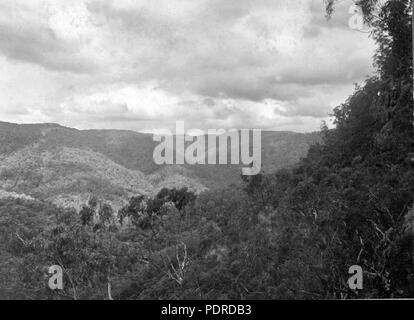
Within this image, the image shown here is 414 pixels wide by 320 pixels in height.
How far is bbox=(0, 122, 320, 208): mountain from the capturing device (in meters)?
8.71

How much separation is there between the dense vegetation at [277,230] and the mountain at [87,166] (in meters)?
0.41

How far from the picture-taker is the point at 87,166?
1121cm

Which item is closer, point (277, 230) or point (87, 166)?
point (277, 230)

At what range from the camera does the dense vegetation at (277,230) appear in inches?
200

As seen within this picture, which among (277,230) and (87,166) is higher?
(87,166)

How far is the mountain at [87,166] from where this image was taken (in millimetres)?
8711

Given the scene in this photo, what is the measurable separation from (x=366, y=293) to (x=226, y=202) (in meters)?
4.52

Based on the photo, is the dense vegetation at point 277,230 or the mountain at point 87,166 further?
the mountain at point 87,166

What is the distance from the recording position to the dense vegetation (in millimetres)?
5086

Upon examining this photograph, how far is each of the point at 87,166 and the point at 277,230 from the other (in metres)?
5.85

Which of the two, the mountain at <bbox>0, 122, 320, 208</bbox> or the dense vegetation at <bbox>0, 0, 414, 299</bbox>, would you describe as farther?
the mountain at <bbox>0, 122, 320, 208</bbox>

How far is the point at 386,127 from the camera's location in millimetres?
6609

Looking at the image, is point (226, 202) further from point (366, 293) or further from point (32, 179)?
point (32, 179)

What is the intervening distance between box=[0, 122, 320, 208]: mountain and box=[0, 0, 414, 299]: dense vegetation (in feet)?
1.34
